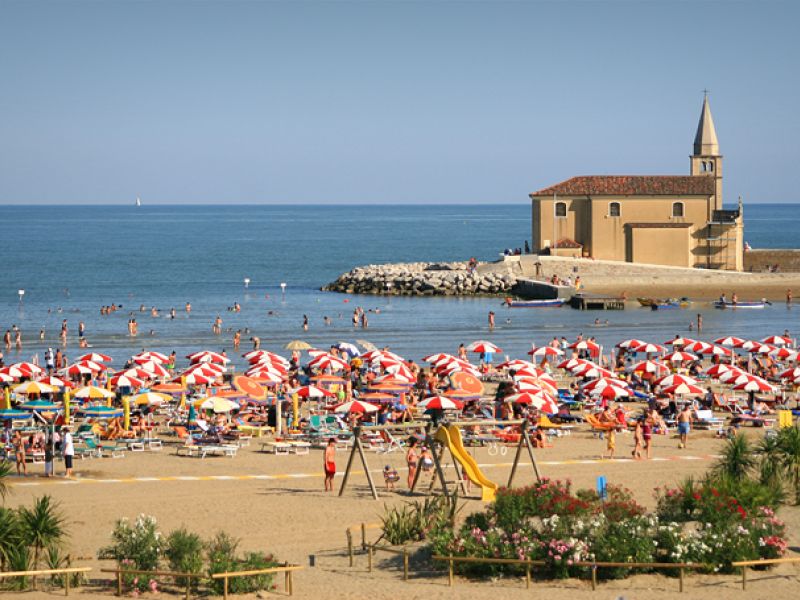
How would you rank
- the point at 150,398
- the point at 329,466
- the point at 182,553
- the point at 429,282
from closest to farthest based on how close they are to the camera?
the point at 182,553
the point at 329,466
the point at 150,398
the point at 429,282

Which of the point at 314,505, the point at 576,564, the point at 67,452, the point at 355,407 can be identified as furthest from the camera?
the point at 355,407

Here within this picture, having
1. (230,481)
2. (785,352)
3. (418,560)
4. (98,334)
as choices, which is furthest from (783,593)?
(98,334)

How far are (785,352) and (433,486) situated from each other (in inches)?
709

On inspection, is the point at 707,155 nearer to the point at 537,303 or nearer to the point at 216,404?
the point at 537,303

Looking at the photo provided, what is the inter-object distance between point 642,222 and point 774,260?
14719 millimetres

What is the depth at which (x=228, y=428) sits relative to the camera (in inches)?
1061

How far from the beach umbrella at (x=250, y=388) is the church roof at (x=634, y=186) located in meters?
44.8

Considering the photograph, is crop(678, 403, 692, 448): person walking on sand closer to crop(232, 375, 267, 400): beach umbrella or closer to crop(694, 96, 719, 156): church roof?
crop(232, 375, 267, 400): beach umbrella

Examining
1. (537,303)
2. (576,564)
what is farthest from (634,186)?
(576,564)

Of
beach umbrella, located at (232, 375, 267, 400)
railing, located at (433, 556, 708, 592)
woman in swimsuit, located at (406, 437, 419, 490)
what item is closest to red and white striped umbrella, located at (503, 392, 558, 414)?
woman in swimsuit, located at (406, 437, 419, 490)

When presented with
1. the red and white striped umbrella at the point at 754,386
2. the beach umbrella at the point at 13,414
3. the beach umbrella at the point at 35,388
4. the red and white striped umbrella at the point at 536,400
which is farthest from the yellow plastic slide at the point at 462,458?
the beach umbrella at the point at 35,388

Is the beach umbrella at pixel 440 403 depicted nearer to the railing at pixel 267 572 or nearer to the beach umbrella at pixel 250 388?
the beach umbrella at pixel 250 388

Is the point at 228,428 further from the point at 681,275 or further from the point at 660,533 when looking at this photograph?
the point at 681,275

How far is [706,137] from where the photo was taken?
76.7m
